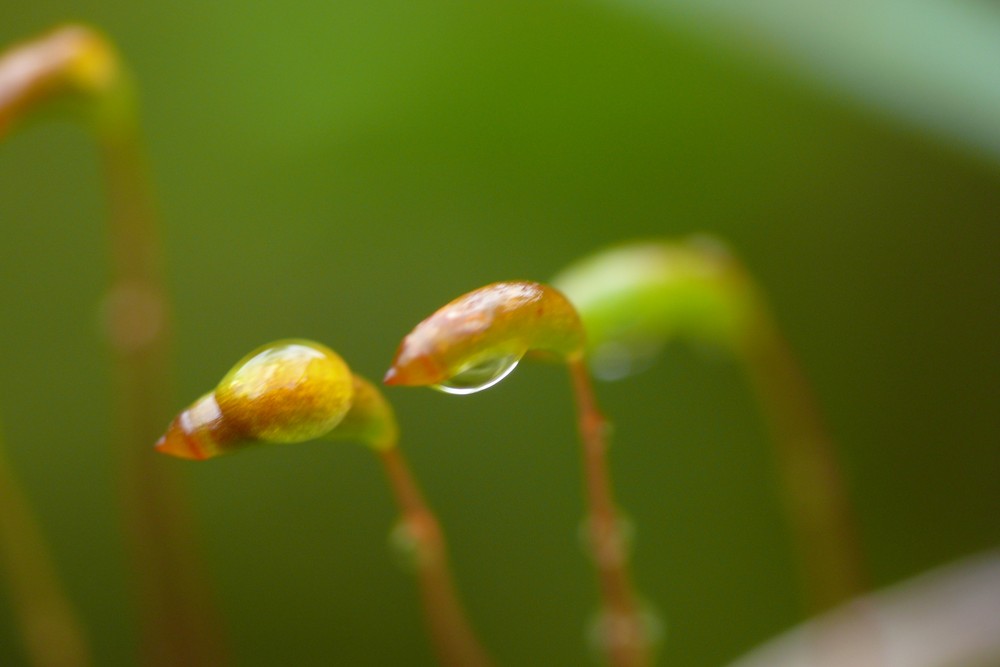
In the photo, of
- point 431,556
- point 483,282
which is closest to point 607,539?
point 431,556

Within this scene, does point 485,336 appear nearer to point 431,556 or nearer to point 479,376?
point 479,376

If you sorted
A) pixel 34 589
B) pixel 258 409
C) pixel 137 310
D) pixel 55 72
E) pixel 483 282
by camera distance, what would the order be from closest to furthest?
pixel 258 409 → pixel 55 72 → pixel 137 310 → pixel 34 589 → pixel 483 282

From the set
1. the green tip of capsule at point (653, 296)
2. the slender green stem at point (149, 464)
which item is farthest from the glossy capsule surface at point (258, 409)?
the slender green stem at point (149, 464)

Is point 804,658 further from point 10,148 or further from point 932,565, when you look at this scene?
point 10,148

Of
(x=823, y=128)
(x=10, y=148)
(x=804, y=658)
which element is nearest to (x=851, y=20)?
(x=823, y=128)

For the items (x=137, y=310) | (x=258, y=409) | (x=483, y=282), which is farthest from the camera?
(x=483, y=282)

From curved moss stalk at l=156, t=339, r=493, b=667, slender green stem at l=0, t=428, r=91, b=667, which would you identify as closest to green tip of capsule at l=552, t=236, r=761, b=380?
curved moss stalk at l=156, t=339, r=493, b=667

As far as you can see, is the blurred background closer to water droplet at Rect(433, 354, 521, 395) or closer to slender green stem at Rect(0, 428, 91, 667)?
slender green stem at Rect(0, 428, 91, 667)
